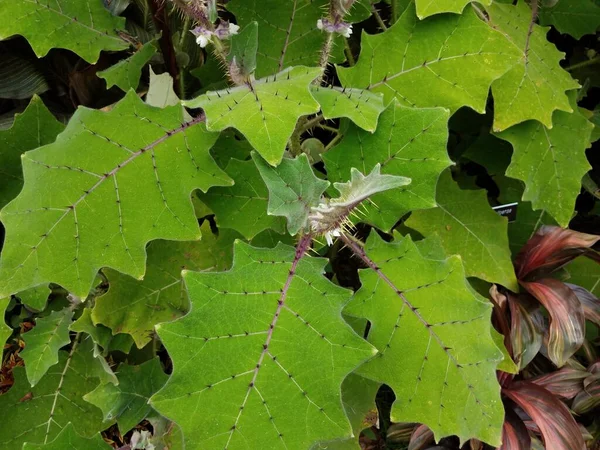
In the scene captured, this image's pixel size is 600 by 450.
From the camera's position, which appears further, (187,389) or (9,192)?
(9,192)

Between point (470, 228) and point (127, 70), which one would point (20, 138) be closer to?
point (127, 70)

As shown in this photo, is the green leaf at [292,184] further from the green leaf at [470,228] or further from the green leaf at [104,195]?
the green leaf at [470,228]

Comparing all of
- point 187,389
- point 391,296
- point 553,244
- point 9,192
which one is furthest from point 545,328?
point 9,192

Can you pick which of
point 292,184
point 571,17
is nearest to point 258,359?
point 292,184

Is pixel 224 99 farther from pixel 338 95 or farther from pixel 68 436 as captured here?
pixel 68 436

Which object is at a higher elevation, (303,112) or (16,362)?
(303,112)

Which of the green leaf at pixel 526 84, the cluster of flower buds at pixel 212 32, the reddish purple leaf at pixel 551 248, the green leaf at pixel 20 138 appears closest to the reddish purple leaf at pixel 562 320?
the reddish purple leaf at pixel 551 248
